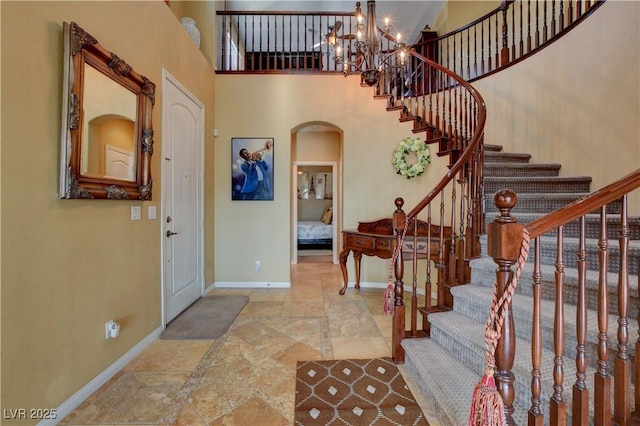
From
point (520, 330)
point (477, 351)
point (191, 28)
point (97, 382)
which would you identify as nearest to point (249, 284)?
point (97, 382)

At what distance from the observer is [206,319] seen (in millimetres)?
2906

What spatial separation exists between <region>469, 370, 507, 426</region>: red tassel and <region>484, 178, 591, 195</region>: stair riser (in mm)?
2277

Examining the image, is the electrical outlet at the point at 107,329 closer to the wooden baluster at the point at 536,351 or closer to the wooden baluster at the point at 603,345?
the wooden baluster at the point at 536,351

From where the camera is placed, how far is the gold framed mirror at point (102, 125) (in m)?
1.57

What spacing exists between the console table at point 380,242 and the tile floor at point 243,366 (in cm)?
62

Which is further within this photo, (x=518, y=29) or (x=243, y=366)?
(x=518, y=29)

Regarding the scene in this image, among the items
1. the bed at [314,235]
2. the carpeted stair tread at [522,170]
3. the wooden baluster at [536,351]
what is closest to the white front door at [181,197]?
the wooden baluster at [536,351]

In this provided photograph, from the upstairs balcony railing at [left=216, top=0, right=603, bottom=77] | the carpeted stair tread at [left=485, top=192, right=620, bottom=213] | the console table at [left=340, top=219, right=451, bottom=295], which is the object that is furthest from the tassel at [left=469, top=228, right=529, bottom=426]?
the upstairs balcony railing at [left=216, top=0, right=603, bottom=77]

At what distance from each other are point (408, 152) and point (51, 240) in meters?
3.72

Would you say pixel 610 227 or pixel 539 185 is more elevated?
pixel 539 185

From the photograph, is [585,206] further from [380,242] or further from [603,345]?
[380,242]

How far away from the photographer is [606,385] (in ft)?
3.48

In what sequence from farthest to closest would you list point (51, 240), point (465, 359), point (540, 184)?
point (540, 184), point (465, 359), point (51, 240)

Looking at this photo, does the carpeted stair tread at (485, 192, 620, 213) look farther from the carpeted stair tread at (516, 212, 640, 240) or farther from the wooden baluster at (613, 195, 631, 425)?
the wooden baluster at (613, 195, 631, 425)
